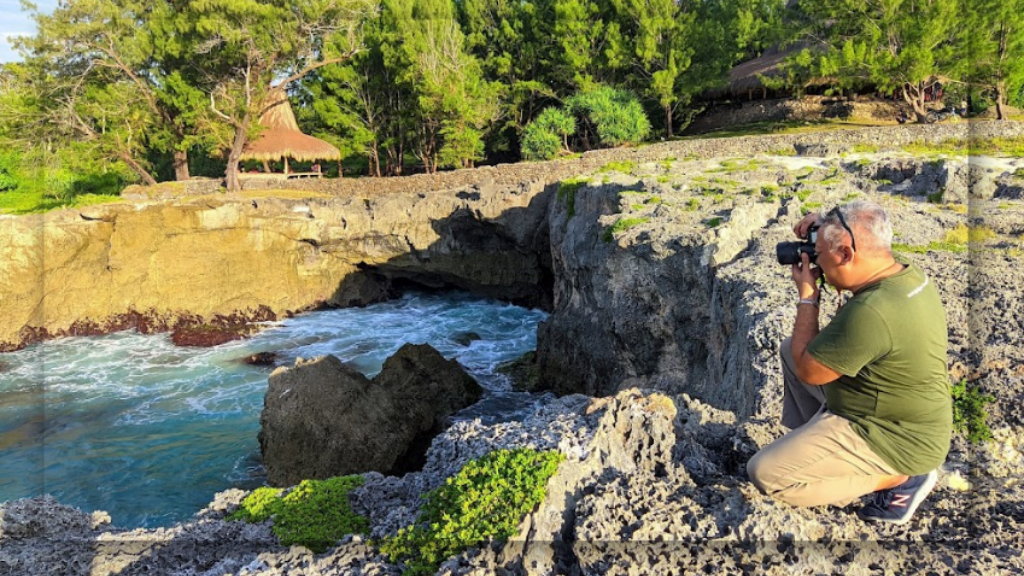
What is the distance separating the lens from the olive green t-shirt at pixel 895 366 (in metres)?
3.95

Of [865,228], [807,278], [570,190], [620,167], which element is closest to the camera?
[865,228]

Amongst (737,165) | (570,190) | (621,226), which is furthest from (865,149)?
(621,226)

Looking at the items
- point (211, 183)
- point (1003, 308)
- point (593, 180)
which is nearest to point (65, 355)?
point (211, 183)

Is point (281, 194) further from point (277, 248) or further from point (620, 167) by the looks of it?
point (620, 167)

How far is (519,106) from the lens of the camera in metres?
43.2

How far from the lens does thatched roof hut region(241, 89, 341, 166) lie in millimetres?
37188

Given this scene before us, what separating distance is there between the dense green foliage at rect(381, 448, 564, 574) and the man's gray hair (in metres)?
2.56

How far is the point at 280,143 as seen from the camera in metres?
37.7

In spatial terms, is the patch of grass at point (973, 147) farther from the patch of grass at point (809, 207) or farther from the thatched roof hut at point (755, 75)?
the thatched roof hut at point (755, 75)

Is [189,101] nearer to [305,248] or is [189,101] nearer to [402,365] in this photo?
[305,248]

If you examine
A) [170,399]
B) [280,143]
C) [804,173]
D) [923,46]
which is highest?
[923,46]

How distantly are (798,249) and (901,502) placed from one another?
1.86m

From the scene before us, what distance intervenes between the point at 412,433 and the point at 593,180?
11482 millimetres

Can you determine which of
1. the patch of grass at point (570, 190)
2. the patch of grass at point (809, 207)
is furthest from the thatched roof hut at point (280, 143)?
the patch of grass at point (809, 207)
